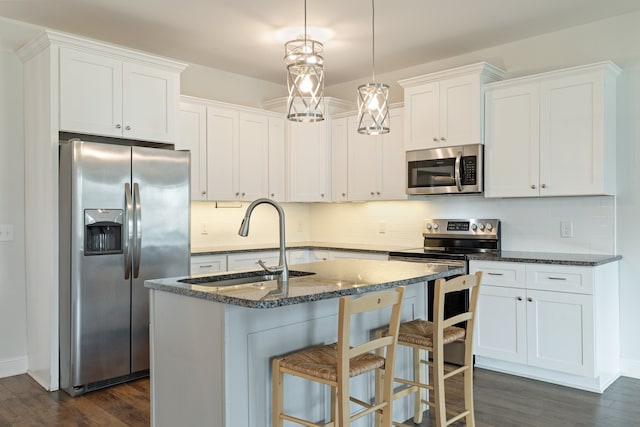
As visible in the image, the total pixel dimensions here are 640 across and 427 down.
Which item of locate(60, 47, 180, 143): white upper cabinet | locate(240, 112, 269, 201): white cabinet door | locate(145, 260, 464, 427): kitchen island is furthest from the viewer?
locate(240, 112, 269, 201): white cabinet door

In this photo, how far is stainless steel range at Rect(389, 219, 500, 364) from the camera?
4188mm

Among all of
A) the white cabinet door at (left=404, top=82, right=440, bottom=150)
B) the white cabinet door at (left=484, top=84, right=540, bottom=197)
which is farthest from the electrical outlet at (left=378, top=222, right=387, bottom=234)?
the white cabinet door at (left=484, top=84, right=540, bottom=197)

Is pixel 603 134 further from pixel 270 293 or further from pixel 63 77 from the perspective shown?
pixel 63 77

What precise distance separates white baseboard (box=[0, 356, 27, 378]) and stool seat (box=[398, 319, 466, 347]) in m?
2.98

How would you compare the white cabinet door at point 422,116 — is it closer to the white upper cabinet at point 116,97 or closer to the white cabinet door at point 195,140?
the white cabinet door at point 195,140

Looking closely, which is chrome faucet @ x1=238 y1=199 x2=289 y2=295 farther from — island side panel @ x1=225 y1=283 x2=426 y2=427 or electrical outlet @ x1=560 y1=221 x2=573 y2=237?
electrical outlet @ x1=560 y1=221 x2=573 y2=237

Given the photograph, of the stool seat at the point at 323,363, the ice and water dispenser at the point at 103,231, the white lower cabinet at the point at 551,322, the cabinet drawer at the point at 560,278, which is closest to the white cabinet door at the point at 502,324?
the white lower cabinet at the point at 551,322

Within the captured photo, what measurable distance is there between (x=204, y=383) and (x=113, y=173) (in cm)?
200

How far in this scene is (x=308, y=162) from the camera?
18.2 ft

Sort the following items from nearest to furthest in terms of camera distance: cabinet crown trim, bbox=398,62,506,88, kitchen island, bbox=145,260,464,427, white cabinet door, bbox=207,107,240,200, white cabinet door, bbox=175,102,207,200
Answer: kitchen island, bbox=145,260,464,427 → cabinet crown trim, bbox=398,62,506,88 → white cabinet door, bbox=175,102,207,200 → white cabinet door, bbox=207,107,240,200

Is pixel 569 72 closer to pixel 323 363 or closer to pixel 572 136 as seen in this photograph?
pixel 572 136

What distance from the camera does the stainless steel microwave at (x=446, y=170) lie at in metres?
4.38

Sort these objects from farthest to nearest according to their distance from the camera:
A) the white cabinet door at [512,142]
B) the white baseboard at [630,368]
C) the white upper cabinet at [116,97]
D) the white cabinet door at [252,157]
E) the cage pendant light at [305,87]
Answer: the white cabinet door at [252,157], the white cabinet door at [512,142], the white baseboard at [630,368], the white upper cabinet at [116,97], the cage pendant light at [305,87]

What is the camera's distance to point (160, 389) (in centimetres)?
251
